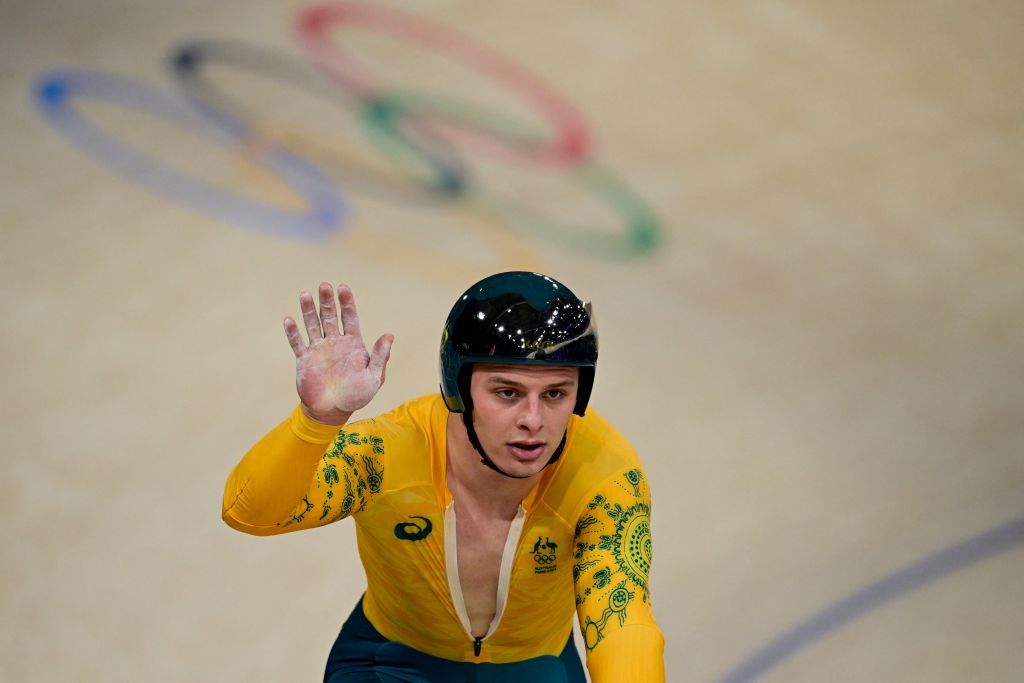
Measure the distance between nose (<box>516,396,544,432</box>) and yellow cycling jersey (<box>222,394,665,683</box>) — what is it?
29cm

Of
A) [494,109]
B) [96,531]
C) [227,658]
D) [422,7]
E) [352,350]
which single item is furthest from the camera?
[422,7]

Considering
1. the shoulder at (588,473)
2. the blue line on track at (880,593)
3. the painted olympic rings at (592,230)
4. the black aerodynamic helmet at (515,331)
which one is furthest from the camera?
the painted olympic rings at (592,230)

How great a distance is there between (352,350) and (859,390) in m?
3.81

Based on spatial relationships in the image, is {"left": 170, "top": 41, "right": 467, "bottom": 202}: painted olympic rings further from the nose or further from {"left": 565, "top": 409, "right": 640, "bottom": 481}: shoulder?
the nose

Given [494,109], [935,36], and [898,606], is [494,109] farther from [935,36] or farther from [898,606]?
[898,606]

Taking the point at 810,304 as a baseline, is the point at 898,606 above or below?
below

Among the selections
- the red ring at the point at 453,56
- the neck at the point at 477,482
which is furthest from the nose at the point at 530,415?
the red ring at the point at 453,56

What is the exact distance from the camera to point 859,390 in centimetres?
618

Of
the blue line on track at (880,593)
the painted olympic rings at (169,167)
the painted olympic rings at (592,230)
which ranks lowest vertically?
the blue line on track at (880,593)

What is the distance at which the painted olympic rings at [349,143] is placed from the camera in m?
7.40

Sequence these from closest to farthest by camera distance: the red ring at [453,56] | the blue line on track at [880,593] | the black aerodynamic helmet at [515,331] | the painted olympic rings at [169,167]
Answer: the black aerodynamic helmet at [515,331] → the blue line on track at [880,593] → the painted olympic rings at [169,167] → the red ring at [453,56]

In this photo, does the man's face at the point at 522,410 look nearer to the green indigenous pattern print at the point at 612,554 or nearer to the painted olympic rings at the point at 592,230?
the green indigenous pattern print at the point at 612,554

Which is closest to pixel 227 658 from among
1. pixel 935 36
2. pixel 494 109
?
pixel 494 109

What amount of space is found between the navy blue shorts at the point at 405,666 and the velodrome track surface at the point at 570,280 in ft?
4.70
